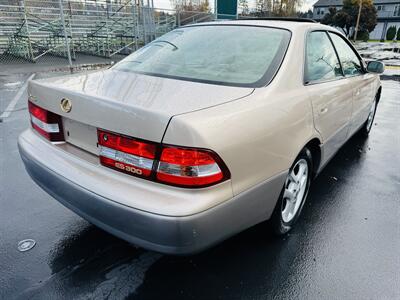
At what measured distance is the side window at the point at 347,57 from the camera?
323 centimetres

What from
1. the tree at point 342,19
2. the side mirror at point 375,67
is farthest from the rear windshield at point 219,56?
the tree at point 342,19

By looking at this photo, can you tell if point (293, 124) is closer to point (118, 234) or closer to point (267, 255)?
point (267, 255)

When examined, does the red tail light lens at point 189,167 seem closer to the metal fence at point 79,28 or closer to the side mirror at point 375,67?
the side mirror at point 375,67

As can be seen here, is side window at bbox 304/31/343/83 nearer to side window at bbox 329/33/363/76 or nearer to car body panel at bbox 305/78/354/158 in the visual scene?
car body panel at bbox 305/78/354/158

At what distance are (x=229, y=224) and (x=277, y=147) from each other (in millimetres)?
558


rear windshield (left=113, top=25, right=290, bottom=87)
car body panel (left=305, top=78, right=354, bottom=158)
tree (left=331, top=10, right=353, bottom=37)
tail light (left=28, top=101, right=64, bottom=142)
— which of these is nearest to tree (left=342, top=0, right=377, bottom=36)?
tree (left=331, top=10, right=353, bottom=37)

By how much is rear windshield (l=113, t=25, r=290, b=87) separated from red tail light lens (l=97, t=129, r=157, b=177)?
0.71 metres

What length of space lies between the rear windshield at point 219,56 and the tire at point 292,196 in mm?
689

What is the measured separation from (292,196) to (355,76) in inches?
68.7

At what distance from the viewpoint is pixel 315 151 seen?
8.76ft

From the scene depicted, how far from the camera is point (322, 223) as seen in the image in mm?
2695

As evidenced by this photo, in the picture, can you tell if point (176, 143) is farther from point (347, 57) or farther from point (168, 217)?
point (347, 57)

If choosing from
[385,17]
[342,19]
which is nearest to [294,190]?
[342,19]

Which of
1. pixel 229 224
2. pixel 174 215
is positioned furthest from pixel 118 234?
pixel 229 224
